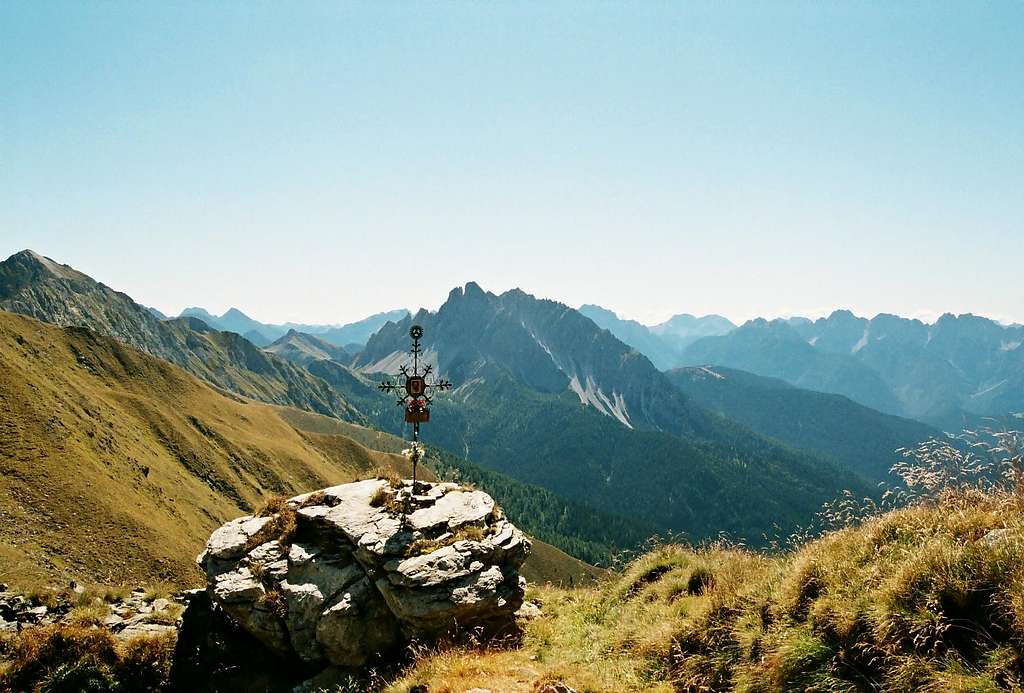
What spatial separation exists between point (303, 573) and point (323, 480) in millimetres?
120133

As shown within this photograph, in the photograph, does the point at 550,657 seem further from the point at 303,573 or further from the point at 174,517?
the point at 174,517

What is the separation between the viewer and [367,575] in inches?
592

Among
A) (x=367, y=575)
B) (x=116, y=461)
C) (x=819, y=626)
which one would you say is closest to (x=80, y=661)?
(x=367, y=575)

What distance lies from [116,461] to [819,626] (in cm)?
9092

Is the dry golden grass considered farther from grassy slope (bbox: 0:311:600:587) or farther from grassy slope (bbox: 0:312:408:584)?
grassy slope (bbox: 0:312:408:584)

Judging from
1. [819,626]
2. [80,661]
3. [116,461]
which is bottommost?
[116,461]

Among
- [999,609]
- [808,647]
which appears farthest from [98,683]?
[999,609]

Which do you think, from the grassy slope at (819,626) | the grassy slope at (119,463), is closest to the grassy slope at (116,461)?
the grassy slope at (119,463)

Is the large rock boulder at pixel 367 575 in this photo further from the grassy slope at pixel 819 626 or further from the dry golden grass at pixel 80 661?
the dry golden grass at pixel 80 661

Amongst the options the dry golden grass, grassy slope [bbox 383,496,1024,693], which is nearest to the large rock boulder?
grassy slope [bbox 383,496,1024,693]

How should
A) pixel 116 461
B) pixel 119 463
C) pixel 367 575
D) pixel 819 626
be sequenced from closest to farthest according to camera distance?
1. pixel 819 626
2. pixel 367 575
3. pixel 116 461
4. pixel 119 463

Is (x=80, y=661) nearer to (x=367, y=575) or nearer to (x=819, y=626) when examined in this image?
(x=367, y=575)

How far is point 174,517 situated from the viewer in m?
73.4

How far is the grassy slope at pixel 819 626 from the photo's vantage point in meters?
7.09
